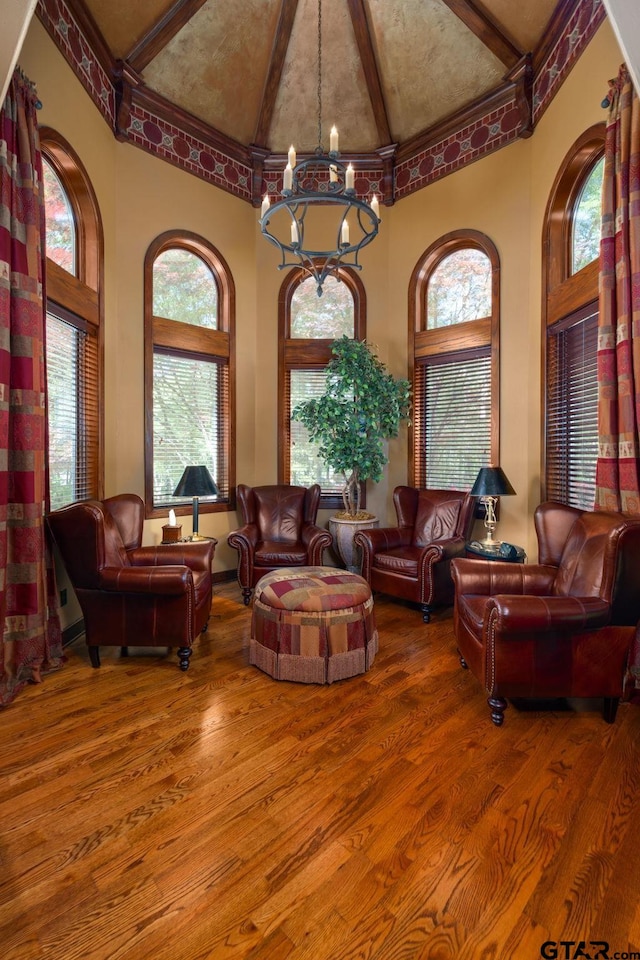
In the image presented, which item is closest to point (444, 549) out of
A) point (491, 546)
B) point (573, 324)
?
point (491, 546)

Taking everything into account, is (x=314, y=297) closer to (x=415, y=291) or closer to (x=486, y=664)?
(x=415, y=291)

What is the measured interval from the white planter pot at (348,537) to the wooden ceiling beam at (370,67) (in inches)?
169

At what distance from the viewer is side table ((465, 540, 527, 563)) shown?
11.7ft

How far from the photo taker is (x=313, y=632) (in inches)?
108

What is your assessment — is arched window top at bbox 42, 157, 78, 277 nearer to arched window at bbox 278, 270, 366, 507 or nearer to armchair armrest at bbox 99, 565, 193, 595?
arched window at bbox 278, 270, 366, 507

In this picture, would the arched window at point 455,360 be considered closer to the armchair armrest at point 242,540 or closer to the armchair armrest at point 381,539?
the armchair armrest at point 381,539

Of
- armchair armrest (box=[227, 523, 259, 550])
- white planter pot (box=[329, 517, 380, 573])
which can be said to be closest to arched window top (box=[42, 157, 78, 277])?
armchair armrest (box=[227, 523, 259, 550])

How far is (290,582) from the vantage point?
299 cm

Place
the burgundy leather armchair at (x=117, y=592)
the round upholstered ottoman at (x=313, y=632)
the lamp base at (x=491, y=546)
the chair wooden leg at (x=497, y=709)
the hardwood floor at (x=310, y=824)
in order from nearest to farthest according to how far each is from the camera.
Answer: the hardwood floor at (x=310, y=824) → the chair wooden leg at (x=497, y=709) → the round upholstered ottoman at (x=313, y=632) → the burgundy leather armchair at (x=117, y=592) → the lamp base at (x=491, y=546)

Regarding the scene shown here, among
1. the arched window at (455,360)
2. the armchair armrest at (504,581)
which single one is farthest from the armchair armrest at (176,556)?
the arched window at (455,360)

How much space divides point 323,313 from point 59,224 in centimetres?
273

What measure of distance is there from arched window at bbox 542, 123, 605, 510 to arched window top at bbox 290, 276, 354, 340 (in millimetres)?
2164

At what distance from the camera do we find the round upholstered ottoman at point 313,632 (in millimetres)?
2738

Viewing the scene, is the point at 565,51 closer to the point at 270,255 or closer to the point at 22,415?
the point at 270,255
